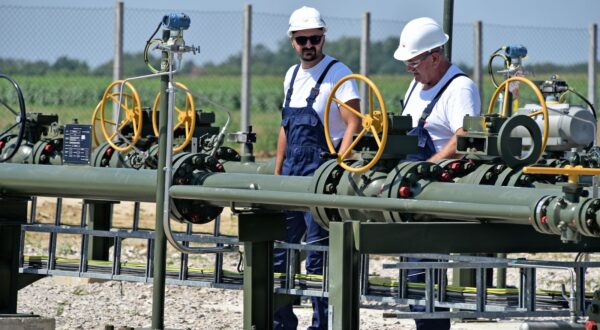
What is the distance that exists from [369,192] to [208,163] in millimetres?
1293

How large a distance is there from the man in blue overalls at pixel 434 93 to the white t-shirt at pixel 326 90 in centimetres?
45

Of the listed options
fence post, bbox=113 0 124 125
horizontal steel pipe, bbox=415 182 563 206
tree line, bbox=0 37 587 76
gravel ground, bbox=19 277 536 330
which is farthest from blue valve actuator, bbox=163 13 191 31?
tree line, bbox=0 37 587 76

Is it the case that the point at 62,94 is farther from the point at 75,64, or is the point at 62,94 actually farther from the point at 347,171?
the point at 347,171

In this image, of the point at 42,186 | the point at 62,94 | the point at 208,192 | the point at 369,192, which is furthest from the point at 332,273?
the point at 62,94

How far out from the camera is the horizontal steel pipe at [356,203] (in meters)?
5.68

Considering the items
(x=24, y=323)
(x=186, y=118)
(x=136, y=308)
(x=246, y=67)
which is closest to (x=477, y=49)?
(x=246, y=67)

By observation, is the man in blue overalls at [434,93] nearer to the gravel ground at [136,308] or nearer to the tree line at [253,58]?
the gravel ground at [136,308]

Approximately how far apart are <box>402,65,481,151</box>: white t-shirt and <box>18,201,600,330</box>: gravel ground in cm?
145

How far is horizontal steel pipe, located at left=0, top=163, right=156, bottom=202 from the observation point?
754 centimetres

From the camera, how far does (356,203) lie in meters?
6.08

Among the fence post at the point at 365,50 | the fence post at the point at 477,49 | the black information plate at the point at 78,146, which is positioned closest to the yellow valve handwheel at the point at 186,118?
the black information plate at the point at 78,146

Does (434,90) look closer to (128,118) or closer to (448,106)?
(448,106)

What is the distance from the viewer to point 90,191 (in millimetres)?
7777

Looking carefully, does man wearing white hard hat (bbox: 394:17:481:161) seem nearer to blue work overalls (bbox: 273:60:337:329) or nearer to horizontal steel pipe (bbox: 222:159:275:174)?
blue work overalls (bbox: 273:60:337:329)
